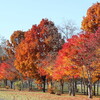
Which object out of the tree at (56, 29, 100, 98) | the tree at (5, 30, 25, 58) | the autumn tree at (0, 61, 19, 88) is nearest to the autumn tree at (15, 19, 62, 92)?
the autumn tree at (0, 61, 19, 88)

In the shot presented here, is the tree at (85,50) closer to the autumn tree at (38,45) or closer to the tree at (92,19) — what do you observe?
the tree at (92,19)

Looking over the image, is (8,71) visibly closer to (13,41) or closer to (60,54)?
(13,41)

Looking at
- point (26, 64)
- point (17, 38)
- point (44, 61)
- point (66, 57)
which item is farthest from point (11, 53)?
point (66, 57)

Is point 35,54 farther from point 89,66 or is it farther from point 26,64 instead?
point 89,66

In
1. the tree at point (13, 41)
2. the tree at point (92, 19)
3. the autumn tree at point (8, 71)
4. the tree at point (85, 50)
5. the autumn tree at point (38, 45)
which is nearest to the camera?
the tree at point (85, 50)

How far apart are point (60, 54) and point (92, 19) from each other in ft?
28.3

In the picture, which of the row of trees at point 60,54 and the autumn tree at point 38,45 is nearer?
the row of trees at point 60,54

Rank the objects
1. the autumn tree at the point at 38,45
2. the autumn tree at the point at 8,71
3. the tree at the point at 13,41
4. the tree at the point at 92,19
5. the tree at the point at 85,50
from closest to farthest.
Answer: the tree at the point at 85,50
the tree at the point at 92,19
the autumn tree at the point at 38,45
the autumn tree at the point at 8,71
the tree at the point at 13,41

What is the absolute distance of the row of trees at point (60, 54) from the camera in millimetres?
27484

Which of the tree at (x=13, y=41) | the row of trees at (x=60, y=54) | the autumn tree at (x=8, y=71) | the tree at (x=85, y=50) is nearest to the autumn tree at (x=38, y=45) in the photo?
the row of trees at (x=60, y=54)

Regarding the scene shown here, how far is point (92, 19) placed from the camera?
3603 cm

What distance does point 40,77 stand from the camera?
1844 inches

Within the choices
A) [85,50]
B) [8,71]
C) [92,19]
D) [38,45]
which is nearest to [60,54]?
[85,50]

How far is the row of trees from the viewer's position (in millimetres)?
27484
